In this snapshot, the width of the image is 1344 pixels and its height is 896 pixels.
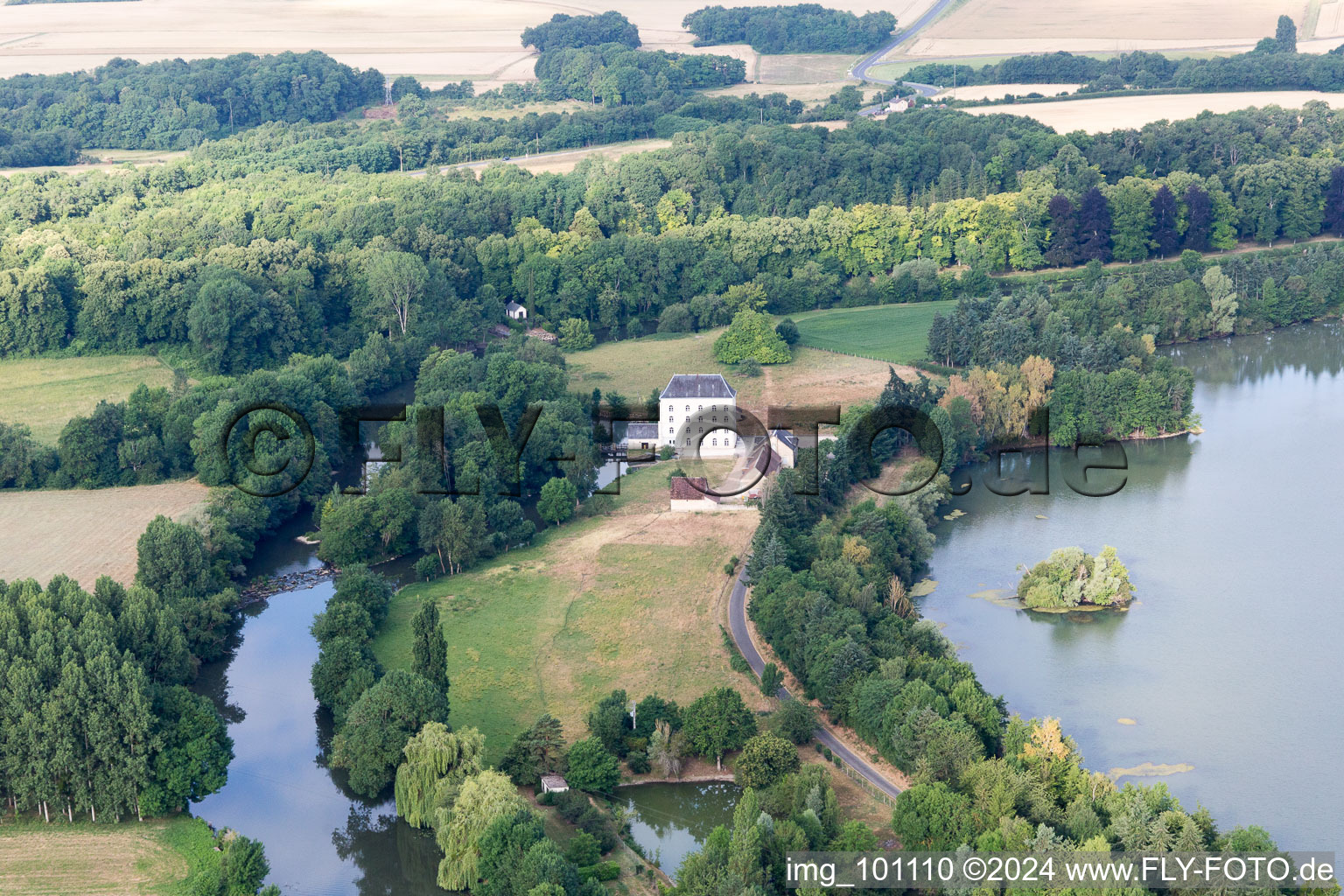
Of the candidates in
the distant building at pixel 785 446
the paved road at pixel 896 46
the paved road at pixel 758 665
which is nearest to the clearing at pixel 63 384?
the distant building at pixel 785 446

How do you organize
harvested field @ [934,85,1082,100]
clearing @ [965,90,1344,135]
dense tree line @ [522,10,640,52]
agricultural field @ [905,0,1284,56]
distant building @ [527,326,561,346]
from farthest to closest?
1. dense tree line @ [522,10,640,52]
2. agricultural field @ [905,0,1284,56]
3. harvested field @ [934,85,1082,100]
4. clearing @ [965,90,1344,135]
5. distant building @ [527,326,561,346]

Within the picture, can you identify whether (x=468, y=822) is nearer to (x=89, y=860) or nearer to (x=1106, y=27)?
(x=89, y=860)

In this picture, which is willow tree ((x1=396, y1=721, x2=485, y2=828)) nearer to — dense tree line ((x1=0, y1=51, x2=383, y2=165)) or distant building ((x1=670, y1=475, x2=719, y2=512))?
distant building ((x1=670, y1=475, x2=719, y2=512))

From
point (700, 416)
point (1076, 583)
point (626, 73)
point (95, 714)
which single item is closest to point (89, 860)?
point (95, 714)

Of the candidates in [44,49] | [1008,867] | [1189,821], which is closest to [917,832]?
[1008,867]

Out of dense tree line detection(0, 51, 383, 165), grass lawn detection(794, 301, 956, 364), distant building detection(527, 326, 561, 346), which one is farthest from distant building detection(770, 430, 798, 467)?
dense tree line detection(0, 51, 383, 165)

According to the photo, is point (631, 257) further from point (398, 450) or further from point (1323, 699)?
point (1323, 699)
